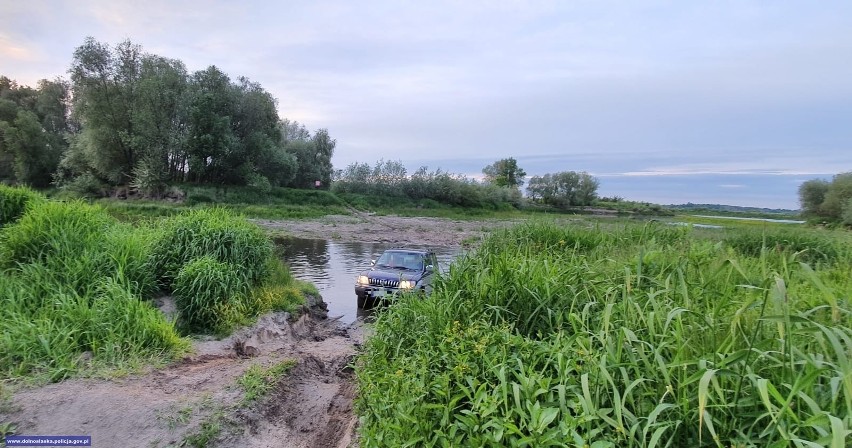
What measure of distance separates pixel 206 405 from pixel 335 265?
14.9 metres

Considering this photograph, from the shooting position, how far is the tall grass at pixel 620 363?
205 centimetres

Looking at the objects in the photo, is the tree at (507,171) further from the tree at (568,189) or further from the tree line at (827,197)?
the tree line at (827,197)

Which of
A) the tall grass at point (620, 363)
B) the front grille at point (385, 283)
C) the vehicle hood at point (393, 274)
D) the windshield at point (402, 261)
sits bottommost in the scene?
the front grille at point (385, 283)

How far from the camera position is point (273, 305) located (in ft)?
27.2

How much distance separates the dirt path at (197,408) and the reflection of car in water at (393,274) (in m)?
4.46

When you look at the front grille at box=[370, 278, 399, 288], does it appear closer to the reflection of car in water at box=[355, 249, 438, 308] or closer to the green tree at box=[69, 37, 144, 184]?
the reflection of car in water at box=[355, 249, 438, 308]

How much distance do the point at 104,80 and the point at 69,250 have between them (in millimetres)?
39959

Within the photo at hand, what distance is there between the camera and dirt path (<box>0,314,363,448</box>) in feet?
12.0

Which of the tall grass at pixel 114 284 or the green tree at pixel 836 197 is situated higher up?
the green tree at pixel 836 197

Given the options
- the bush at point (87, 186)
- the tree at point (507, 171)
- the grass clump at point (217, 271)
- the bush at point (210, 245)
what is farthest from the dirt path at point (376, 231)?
the tree at point (507, 171)

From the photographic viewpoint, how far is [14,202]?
8.09 m

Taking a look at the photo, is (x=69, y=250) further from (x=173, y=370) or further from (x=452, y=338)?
(x=452, y=338)

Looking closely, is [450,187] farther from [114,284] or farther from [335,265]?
[114,284]

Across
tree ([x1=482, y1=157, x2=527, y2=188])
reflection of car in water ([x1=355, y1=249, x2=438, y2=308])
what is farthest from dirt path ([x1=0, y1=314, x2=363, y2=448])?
tree ([x1=482, y1=157, x2=527, y2=188])
